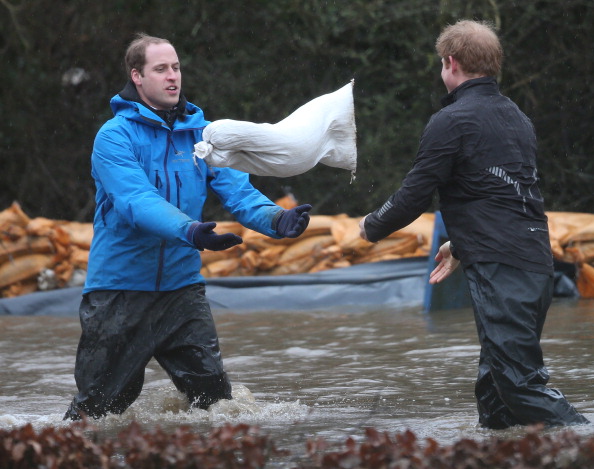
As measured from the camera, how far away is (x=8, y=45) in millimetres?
14883

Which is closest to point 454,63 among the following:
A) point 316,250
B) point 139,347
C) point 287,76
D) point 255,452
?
point 139,347

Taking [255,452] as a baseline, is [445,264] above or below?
above

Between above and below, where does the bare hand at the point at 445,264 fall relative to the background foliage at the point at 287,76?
below

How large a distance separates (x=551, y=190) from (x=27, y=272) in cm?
636

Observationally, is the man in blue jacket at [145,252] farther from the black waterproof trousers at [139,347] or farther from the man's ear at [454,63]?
the man's ear at [454,63]

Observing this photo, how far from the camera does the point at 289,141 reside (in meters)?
5.08

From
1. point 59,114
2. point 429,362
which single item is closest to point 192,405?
point 429,362

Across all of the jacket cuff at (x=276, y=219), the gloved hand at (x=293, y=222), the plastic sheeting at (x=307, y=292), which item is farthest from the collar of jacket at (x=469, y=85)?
the plastic sheeting at (x=307, y=292)

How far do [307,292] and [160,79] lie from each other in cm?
539

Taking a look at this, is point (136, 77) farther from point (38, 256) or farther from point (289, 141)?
point (38, 256)

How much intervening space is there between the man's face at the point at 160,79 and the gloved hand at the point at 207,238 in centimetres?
76

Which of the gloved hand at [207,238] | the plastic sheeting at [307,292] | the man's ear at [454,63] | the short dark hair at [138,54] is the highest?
the short dark hair at [138,54]

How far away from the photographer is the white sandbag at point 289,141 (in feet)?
16.3

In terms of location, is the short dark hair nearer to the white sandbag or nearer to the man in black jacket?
the white sandbag
